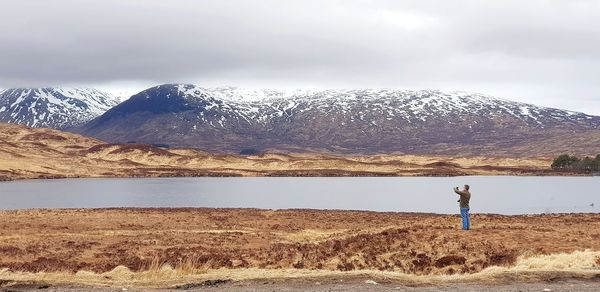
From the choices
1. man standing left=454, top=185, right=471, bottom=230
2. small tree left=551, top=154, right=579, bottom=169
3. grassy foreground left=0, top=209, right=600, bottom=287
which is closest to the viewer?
grassy foreground left=0, top=209, right=600, bottom=287

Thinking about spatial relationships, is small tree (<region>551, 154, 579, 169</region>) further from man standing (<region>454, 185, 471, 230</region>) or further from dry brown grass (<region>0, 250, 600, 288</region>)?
dry brown grass (<region>0, 250, 600, 288</region>)

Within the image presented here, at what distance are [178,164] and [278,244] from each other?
148 metres

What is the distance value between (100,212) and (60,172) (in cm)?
10519

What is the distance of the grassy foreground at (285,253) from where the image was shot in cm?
2162

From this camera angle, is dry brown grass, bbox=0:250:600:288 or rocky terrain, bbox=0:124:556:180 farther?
rocky terrain, bbox=0:124:556:180

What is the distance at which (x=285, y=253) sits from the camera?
1088 inches

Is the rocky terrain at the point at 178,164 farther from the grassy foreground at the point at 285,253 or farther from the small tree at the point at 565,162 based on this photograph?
the grassy foreground at the point at 285,253

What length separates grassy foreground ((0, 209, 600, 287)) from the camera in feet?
70.9

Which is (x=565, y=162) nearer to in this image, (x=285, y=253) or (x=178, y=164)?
(x=178, y=164)

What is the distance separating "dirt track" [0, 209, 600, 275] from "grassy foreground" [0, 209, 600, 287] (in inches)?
1.7

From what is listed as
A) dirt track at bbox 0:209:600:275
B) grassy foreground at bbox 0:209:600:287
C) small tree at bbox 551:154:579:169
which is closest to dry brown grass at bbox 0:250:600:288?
grassy foreground at bbox 0:209:600:287

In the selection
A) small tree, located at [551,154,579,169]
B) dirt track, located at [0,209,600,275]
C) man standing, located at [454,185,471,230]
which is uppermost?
small tree, located at [551,154,579,169]

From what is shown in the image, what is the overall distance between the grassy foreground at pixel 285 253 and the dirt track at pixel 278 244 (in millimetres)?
44

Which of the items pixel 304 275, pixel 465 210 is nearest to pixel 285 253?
pixel 304 275
